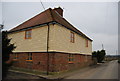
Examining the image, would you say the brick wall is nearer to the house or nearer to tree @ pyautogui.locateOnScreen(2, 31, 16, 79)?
the house

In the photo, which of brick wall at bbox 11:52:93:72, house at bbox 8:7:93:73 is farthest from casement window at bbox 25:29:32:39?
brick wall at bbox 11:52:93:72

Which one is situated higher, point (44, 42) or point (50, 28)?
point (50, 28)

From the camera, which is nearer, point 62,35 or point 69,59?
point 62,35

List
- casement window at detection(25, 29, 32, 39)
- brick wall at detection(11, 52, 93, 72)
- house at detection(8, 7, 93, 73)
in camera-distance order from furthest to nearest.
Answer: casement window at detection(25, 29, 32, 39)
house at detection(8, 7, 93, 73)
brick wall at detection(11, 52, 93, 72)

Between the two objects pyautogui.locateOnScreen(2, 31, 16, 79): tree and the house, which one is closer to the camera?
pyautogui.locateOnScreen(2, 31, 16, 79): tree

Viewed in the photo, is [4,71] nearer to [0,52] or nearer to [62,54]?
[0,52]

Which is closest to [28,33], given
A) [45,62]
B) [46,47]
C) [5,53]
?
[46,47]

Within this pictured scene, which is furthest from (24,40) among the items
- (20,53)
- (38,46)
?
(38,46)

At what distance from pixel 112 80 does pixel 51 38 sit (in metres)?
7.02

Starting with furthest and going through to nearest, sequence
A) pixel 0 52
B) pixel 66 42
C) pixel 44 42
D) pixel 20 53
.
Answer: pixel 20 53 → pixel 66 42 → pixel 44 42 → pixel 0 52

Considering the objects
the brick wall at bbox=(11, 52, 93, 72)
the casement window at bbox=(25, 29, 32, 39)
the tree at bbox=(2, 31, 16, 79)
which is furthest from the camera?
the casement window at bbox=(25, 29, 32, 39)

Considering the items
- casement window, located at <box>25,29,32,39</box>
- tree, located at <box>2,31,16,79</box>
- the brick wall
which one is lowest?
the brick wall

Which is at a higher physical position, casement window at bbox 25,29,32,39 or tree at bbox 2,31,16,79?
casement window at bbox 25,29,32,39

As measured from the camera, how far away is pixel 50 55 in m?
11.5
